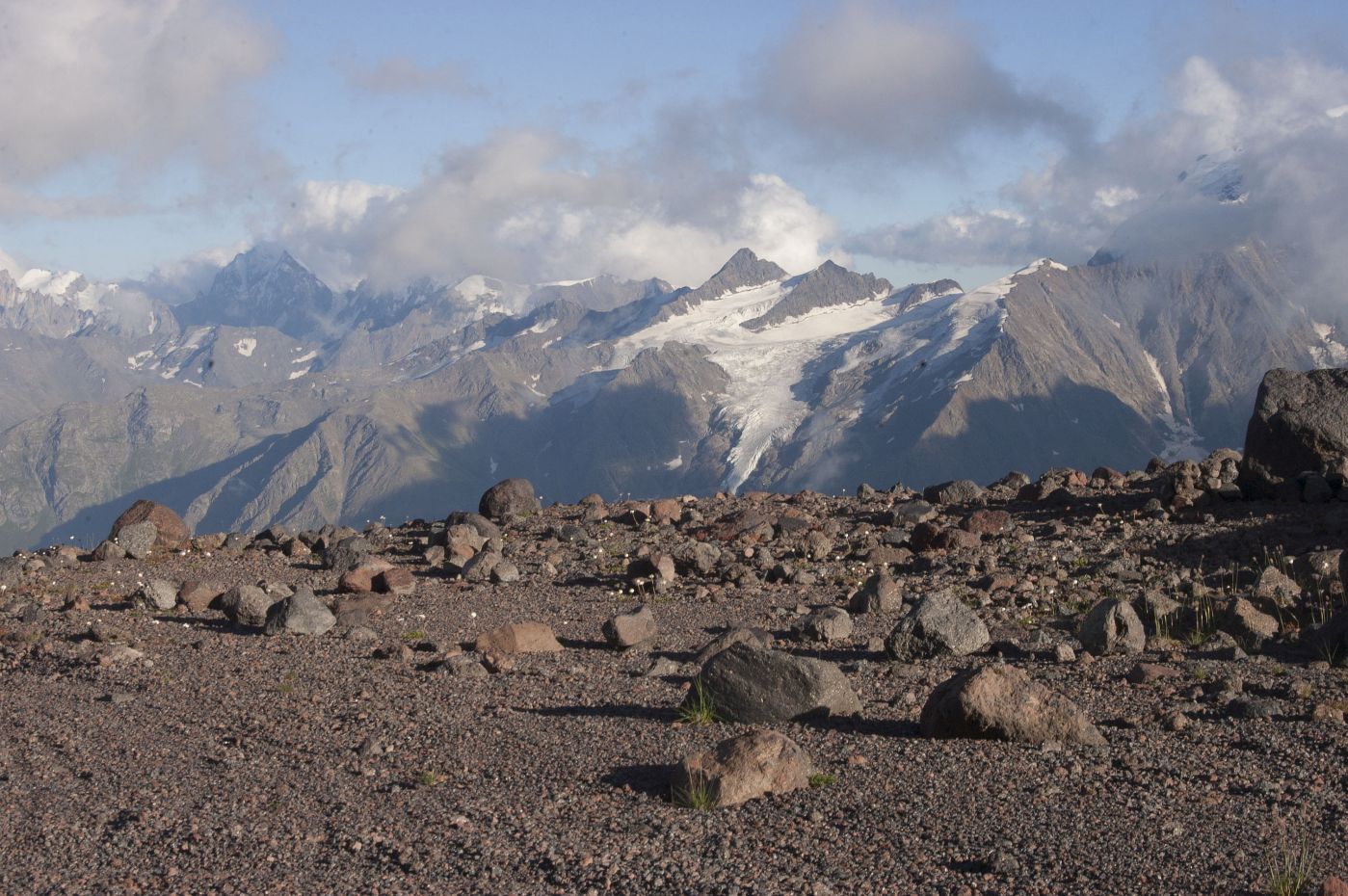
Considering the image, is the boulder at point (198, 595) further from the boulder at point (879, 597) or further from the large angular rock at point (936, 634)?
the large angular rock at point (936, 634)

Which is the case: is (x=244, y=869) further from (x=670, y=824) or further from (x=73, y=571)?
(x=73, y=571)

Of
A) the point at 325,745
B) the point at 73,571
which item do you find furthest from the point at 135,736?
the point at 73,571

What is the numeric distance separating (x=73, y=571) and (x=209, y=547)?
4.63 metres

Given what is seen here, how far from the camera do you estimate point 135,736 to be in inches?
674

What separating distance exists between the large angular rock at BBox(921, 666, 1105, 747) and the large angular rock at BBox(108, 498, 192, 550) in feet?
91.8

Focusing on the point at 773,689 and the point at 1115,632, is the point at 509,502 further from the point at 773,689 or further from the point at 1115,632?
the point at 773,689

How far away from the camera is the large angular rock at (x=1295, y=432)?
3094 centimetres

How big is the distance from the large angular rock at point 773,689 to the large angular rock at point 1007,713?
153 cm

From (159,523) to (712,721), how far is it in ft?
89.8

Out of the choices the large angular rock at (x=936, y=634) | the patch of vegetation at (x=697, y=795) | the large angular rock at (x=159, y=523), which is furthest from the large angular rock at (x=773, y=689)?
the large angular rock at (x=159, y=523)

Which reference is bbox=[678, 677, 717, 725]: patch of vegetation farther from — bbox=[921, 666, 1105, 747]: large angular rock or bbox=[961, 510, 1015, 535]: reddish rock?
bbox=[961, 510, 1015, 535]: reddish rock

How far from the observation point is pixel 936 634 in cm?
1908

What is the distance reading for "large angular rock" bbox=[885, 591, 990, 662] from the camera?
1908 centimetres

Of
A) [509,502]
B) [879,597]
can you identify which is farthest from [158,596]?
[879,597]
